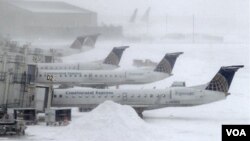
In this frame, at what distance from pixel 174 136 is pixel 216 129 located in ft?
21.0

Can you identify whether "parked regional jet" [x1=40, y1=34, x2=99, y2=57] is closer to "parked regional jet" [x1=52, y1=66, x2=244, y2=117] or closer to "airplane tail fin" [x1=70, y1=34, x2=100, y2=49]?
"airplane tail fin" [x1=70, y1=34, x2=100, y2=49]

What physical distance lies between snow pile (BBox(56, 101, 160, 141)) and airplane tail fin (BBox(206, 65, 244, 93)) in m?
14.8

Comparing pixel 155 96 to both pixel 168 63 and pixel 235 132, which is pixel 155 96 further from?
Answer: pixel 235 132

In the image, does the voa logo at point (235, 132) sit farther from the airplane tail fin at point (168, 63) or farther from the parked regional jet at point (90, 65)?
the parked regional jet at point (90, 65)

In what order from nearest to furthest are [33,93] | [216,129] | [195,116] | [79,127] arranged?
[79,127] → [216,129] → [33,93] → [195,116]

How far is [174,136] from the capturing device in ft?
128

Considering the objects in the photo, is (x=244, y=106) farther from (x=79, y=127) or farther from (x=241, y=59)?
(x=241, y=59)

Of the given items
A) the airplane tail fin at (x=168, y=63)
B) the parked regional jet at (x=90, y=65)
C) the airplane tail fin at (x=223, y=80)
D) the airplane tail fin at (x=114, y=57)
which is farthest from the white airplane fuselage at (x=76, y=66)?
the airplane tail fin at (x=223, y=80)

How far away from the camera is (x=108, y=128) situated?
3616 cm

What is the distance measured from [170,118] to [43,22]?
102m

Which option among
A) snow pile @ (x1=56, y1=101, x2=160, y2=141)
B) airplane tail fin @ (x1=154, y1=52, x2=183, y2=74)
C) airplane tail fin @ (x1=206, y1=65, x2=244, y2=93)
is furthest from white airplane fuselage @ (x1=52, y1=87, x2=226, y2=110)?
airplane tail fin @ (x1=154, y1=52, x2=183, y2=74)

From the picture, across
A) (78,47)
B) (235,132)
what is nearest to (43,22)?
(78,47)

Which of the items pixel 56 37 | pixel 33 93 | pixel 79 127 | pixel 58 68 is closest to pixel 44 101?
pixel 33 93

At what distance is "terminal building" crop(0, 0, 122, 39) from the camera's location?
438 ft
